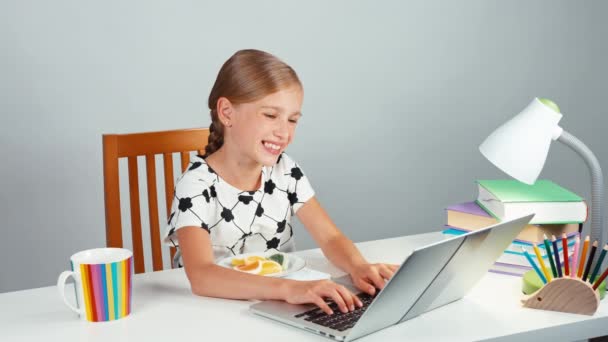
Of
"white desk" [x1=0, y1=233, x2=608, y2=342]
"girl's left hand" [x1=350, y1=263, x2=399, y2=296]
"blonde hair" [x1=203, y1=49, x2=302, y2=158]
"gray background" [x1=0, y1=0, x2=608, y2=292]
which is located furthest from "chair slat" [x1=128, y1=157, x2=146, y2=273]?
"gray background" [x1=0, y1=0, x2=608, y2=292]

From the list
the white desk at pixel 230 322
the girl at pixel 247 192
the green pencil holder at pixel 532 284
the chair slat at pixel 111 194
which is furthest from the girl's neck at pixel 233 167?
the green pencil holder at pixel 532 284

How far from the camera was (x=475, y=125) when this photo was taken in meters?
2.87

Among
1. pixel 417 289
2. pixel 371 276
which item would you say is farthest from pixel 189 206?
pixel 417 289

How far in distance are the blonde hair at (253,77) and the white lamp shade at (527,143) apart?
1.43ft

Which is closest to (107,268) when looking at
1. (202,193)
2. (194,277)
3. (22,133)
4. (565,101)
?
(194,277)

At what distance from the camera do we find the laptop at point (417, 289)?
0.91m

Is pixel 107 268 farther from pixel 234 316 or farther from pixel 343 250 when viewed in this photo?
pixel 343 250

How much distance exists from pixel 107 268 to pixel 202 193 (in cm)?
40

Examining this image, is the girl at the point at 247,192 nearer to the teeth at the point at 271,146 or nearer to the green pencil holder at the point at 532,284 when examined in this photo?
the teeth at the point at 271,146

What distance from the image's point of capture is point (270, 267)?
4.06 feet

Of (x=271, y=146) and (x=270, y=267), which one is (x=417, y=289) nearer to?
(x=270, y=267)

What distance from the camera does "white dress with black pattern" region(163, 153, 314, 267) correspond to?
1.39 m

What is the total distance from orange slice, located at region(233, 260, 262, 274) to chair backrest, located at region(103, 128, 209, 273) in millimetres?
381

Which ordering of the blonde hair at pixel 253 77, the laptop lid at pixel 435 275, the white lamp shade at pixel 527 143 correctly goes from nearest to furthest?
the laptop lid at pixel 435 275 → the white lamp shade at pixel 527 143 → the blonde hair at pixel 253 77
